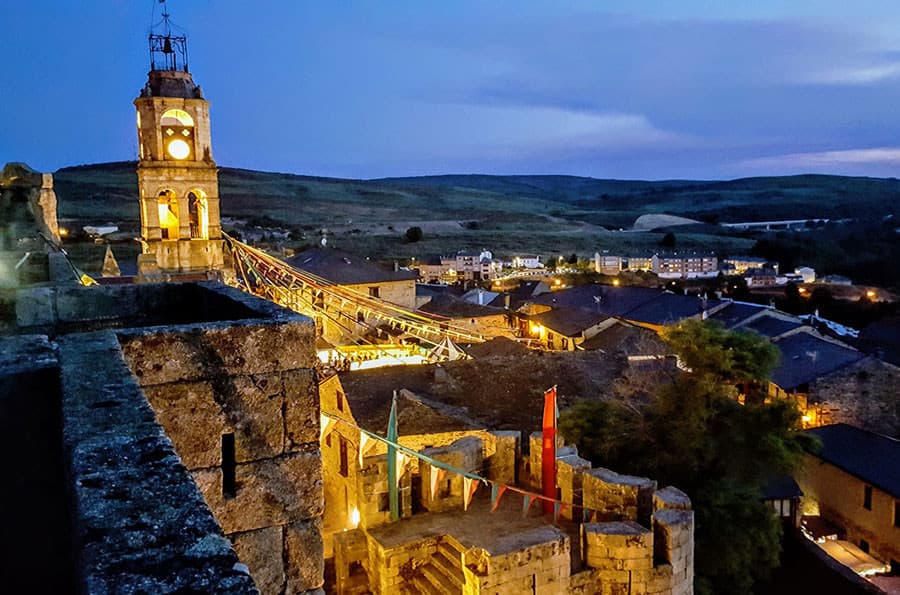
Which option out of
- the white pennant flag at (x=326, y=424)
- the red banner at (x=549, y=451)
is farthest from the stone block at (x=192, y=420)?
the white pennant flag at (x=326, y=424)

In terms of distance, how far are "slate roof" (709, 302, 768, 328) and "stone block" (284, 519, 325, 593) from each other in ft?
133

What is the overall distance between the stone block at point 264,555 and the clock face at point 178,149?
21.3 m

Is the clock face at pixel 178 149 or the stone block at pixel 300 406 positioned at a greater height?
the clock face at pixel 178 149

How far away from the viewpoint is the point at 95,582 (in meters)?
1.98

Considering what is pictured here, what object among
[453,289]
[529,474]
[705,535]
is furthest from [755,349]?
[453,289]

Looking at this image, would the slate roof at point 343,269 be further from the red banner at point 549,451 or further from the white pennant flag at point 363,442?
the red banner at point 549,451

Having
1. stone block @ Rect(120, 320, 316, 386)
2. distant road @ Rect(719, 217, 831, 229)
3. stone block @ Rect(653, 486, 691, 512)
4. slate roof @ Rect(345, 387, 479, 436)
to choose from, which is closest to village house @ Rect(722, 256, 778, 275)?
distant road @ Rect(719, 217, 831, 229)

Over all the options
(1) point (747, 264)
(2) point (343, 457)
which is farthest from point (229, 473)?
(1) point (747, 264)

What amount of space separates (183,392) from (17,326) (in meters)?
3.04

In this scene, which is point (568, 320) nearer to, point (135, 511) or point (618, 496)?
point (618, 496)

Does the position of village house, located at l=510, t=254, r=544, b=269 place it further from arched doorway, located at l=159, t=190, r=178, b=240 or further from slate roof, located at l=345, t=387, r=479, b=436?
slate roof, located at l=345, t=387, r=479, b=436

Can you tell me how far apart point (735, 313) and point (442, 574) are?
3716cm

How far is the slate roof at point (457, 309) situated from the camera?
46.6 m

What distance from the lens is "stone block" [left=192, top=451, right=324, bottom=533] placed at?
5.75 m
